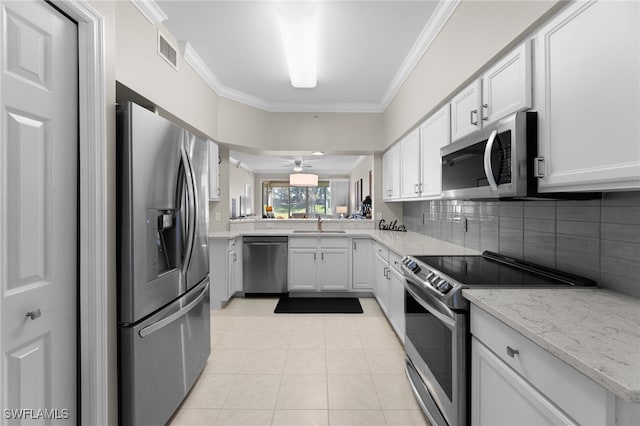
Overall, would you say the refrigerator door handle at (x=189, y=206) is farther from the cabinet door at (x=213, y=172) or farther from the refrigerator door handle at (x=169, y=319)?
A: the cabinet door at (x=213, y=172)

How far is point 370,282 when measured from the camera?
3.84 m

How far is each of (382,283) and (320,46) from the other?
8.39 feet

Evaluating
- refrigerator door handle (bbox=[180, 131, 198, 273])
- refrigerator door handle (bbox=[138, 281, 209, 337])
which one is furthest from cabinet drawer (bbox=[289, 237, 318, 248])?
refrigerator door handle (bbox=[180, 131, 198, 273])

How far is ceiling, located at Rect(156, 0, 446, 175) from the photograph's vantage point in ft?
7.04

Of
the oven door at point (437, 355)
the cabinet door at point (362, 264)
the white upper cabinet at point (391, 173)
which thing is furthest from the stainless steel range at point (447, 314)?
the cabinet door at point (362, 264)

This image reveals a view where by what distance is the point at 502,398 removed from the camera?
1.03 m

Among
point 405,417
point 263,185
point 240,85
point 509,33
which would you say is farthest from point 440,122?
point 263,185

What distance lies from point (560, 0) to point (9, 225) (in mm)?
2270

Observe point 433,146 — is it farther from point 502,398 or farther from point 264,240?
point 264,240

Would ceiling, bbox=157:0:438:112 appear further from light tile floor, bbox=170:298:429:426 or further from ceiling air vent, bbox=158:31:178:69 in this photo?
light tile floor, bbox=170:298:429:426

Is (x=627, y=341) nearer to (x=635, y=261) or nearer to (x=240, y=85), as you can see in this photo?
(x=635, y=261)

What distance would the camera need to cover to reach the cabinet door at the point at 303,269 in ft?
12.8

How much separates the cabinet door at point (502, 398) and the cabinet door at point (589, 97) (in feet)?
2.45

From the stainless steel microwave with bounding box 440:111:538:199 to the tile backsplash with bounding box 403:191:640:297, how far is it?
32 cm
